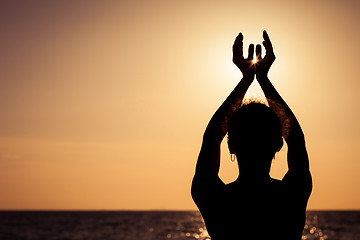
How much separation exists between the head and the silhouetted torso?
0.12m

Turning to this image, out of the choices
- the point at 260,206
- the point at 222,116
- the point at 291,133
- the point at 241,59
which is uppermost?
the point at 241,59

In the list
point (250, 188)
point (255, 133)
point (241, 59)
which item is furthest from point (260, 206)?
point (241, 59)

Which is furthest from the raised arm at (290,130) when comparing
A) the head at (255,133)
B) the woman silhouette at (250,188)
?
the head at (255,133)

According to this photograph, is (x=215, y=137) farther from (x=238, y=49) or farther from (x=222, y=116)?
(x=238, y=49)

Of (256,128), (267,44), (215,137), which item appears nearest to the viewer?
(256,128)

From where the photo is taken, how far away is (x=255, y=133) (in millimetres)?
2496

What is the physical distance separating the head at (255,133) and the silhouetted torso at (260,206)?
0.12m

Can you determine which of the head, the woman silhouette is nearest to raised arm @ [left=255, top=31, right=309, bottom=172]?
the woman silhouette

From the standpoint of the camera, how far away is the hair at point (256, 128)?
8.10ft

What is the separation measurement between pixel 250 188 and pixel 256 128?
0.91 ft

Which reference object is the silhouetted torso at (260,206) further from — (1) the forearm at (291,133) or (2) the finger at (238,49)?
(2) the finger at (238,49)

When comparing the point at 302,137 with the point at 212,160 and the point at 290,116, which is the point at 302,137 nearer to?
the point at 290,116

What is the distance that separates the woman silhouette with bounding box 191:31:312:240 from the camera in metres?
2.56

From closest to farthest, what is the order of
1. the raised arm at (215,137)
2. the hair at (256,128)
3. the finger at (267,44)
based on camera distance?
1. the hair at (256,128)
2. the raised arm at (215,137)
3. the finger at (267,44)
